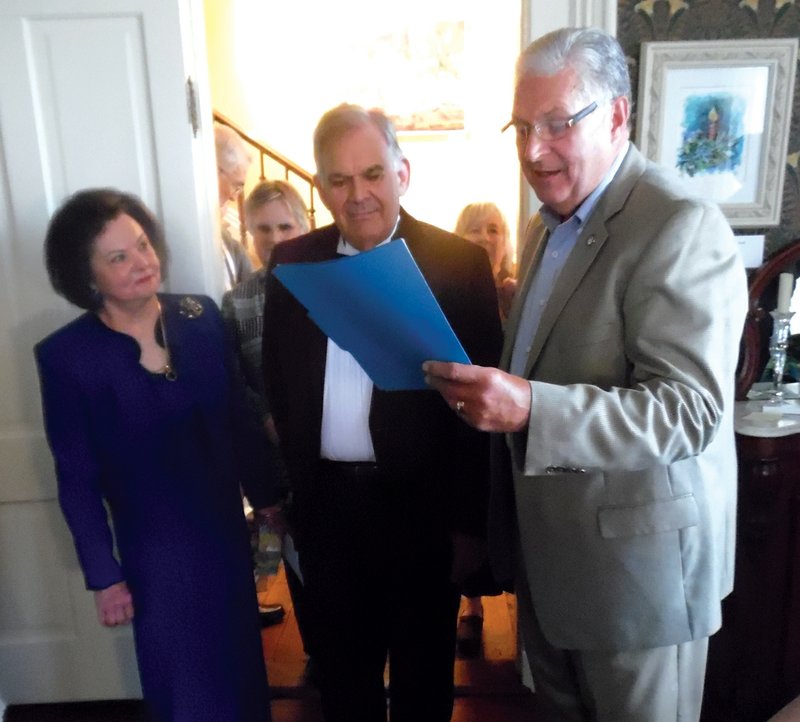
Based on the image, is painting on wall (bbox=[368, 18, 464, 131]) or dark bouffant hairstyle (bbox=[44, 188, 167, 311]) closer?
dark bouffant hairstyle (bbox=[44, 188, 167, 311])

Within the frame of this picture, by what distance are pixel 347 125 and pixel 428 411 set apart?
1.96 ft

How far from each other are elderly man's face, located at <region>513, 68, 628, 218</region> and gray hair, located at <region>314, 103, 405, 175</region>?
0.40m

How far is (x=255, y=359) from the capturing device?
173 cm

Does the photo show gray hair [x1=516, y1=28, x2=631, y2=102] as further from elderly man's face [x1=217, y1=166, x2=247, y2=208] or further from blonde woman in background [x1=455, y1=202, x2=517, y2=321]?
elderly man's face [x1=217, y1=166, x2=247, y2=208]

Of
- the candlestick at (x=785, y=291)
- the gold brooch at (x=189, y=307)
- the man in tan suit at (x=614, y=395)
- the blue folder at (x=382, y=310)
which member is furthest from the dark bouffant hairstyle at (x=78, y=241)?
the candlestick at (x=785, y=291)

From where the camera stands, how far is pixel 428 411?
1.40m

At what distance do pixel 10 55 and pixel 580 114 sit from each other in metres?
1.35

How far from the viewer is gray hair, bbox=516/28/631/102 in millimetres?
958

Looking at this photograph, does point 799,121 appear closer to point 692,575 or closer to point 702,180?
point 702,180

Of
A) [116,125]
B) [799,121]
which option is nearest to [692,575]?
[799,121]

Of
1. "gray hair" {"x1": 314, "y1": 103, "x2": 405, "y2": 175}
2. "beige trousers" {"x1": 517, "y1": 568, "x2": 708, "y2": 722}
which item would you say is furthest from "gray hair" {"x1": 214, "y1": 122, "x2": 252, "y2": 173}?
"beige trousers" {"x1": 517, "y1": 568, "x2": 708, "y2": 722}

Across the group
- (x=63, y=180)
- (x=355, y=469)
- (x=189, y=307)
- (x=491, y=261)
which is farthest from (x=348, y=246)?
(x=491, y=261)

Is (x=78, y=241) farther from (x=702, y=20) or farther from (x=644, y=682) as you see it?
(x=702, y=20)

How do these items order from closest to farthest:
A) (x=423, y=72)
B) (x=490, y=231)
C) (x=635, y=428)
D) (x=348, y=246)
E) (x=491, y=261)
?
(x=635, y=428) → (x=348, y=246) → (x=491, y=261) → (x=490, y=231) → (x=423, y=72)
